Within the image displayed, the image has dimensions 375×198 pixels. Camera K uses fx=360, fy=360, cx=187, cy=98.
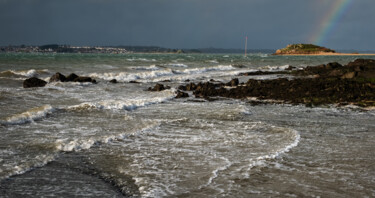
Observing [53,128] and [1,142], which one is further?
[53,128]

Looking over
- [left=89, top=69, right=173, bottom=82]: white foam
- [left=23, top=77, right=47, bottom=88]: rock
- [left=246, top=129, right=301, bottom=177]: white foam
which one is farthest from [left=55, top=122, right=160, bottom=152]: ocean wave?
[left=89, top=69, right=173, bottom=82]: white foam

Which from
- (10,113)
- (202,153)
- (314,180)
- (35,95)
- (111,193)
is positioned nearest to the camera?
(111,193)

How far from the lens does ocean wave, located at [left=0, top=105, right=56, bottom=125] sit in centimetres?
1111

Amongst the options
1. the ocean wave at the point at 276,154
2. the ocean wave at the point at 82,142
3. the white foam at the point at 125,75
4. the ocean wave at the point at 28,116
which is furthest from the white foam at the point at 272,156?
the white foam at the point at 125,75

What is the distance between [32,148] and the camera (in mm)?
8203

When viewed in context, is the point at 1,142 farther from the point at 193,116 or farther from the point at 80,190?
the point at 193,116

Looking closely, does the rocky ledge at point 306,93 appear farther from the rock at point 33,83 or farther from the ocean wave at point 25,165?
the ocean wave at point 25,165

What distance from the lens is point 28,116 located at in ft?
38.5

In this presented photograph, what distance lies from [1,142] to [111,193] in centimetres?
441

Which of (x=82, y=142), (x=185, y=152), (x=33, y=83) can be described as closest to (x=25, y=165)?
(x=82, y=142)

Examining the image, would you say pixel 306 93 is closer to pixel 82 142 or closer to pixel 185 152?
pixel 185 152

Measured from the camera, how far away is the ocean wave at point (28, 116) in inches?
437

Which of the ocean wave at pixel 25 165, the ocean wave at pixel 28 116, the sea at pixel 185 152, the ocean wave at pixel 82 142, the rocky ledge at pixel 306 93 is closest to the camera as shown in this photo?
the sea at pixel 185 152

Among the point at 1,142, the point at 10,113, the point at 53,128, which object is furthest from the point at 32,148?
the point at 10,113
